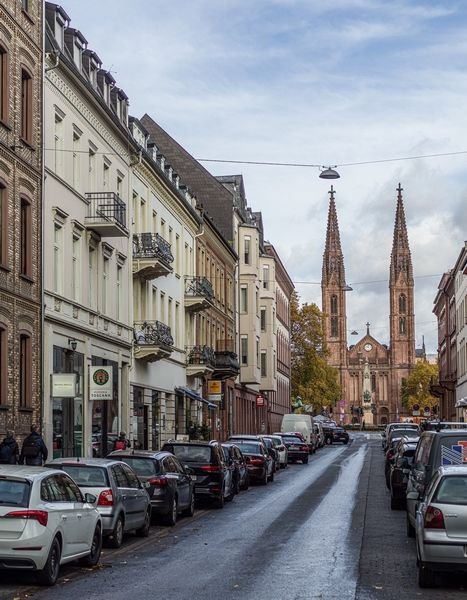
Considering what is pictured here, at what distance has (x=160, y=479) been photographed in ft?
73.1

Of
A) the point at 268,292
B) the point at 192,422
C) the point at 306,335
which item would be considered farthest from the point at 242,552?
the point at 306,335

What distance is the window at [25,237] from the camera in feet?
96.2

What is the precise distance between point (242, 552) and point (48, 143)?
16457mm

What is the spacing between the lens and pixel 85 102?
1366 inches

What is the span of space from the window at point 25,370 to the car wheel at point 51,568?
1476 cm

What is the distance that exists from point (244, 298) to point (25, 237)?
43.4 meters

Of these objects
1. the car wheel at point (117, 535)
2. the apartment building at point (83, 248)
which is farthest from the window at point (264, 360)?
the car wheel at point (117, 535)

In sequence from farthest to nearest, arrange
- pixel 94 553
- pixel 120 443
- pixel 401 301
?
pixel 401 301 < pixel 120 443 < pixel 94 553

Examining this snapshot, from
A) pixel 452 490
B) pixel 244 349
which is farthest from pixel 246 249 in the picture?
pixel 452 490

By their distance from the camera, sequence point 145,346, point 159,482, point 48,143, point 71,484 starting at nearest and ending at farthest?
point 71,484
point 159,482
point 48,143
point 145,346

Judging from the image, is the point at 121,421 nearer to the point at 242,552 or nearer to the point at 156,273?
the point at 156,273

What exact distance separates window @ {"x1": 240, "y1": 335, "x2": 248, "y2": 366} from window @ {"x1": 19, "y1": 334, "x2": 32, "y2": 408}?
42.3 meters

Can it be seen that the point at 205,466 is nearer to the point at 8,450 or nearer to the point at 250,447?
the point at 8,450

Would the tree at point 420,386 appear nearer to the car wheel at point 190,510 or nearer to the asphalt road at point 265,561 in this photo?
the asphalt road at point 265,561
